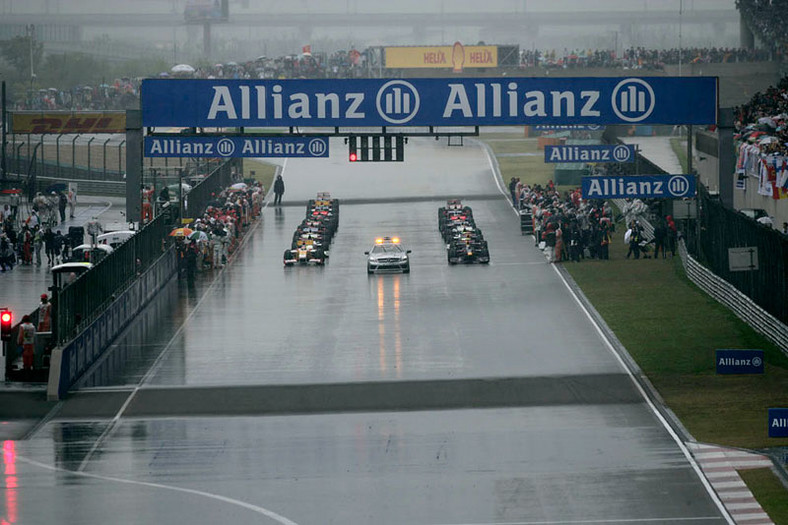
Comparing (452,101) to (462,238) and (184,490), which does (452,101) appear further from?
(184,490)

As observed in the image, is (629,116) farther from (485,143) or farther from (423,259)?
(485,143)

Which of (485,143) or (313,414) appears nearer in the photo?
(313,414)

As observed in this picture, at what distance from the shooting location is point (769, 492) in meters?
23.7

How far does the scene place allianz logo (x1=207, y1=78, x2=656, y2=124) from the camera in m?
40.8

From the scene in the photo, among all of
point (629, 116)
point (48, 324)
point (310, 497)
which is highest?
point (629, 116)

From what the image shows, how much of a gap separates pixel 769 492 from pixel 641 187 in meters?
21.1

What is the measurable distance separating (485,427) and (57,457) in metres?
8.44

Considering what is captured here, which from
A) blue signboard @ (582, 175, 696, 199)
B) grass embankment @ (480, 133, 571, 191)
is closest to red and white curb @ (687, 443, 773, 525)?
blue signboard @ (582, 175, 696, 199)

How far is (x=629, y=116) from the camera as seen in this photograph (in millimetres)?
41188

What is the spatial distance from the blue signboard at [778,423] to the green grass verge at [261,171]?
192ft

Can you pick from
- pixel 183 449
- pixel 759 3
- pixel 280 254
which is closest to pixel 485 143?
pixel 759 3

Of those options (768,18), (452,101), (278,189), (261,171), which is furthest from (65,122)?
(768,18)

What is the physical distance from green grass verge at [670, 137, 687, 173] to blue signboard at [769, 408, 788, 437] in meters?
58.5

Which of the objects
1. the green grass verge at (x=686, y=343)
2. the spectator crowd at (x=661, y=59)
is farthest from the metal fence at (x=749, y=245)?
the spectator crowd at (x=661, y=59)
